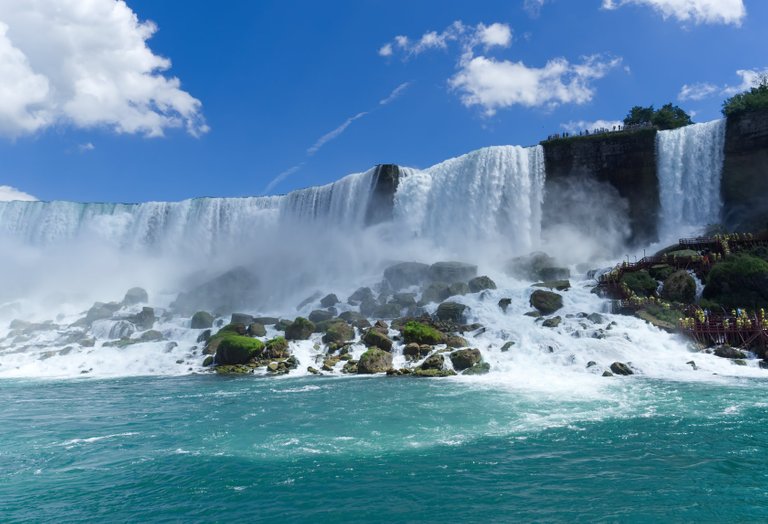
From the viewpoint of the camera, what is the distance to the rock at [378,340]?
77.9 ft

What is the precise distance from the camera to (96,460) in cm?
1059

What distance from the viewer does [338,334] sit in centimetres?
2611

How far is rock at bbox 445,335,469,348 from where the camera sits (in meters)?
22.8

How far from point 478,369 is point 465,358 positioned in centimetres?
66

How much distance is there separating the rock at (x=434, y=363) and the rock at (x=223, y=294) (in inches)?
886

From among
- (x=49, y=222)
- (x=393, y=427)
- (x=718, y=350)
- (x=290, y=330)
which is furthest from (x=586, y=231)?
(x=49, y=222)

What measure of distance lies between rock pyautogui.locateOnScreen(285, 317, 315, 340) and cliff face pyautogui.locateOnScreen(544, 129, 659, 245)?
21471mm

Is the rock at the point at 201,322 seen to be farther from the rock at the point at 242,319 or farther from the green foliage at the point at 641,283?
the green foliage at the point at 641,283

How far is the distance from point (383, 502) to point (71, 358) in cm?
2621

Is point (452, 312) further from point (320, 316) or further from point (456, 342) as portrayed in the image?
point (320, 316)

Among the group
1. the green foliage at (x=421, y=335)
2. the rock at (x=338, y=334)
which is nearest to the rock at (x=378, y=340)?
the green foliage at (x=421, y=335)

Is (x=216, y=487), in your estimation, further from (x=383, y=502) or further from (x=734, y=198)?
(x=734, y=198)

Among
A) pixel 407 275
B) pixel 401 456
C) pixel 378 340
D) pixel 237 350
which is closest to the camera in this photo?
pixel 401 456

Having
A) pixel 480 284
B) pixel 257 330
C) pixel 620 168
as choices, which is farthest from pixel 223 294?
pixel 620 168
